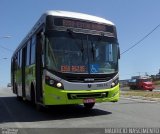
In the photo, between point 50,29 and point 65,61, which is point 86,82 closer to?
point 65,61

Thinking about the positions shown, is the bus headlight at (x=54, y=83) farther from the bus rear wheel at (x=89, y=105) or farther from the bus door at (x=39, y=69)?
the bus rear wheel at (x=89, y=105)

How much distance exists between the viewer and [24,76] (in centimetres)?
1984

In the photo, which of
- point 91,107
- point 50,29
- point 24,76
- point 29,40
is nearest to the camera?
point 50,29

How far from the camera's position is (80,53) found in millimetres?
14211

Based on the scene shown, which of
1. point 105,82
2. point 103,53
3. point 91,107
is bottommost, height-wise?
point 91,107

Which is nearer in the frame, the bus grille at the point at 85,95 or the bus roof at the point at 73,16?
the bus grille at the point at 85,95

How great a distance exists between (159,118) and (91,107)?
13.7 feet

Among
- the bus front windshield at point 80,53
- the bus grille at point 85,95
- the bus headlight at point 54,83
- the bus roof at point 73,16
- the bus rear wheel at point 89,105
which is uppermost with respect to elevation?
the bus roof at point 73,16

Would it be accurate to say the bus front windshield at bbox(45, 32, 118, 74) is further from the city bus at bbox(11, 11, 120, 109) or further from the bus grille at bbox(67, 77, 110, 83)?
the bus grille at bbox(67, 77, 110, 83)

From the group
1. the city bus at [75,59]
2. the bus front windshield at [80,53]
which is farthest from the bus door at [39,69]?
the bus front windshield at [80,53]

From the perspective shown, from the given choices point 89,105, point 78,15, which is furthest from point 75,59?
point 89,105

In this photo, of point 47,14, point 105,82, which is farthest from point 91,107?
point 47,14

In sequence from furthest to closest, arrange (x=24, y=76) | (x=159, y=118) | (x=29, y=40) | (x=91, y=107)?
(x=24, y=76), (x=29, y=40), (x=91, y=107), (x=159, y=118)

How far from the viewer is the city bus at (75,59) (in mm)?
13734
